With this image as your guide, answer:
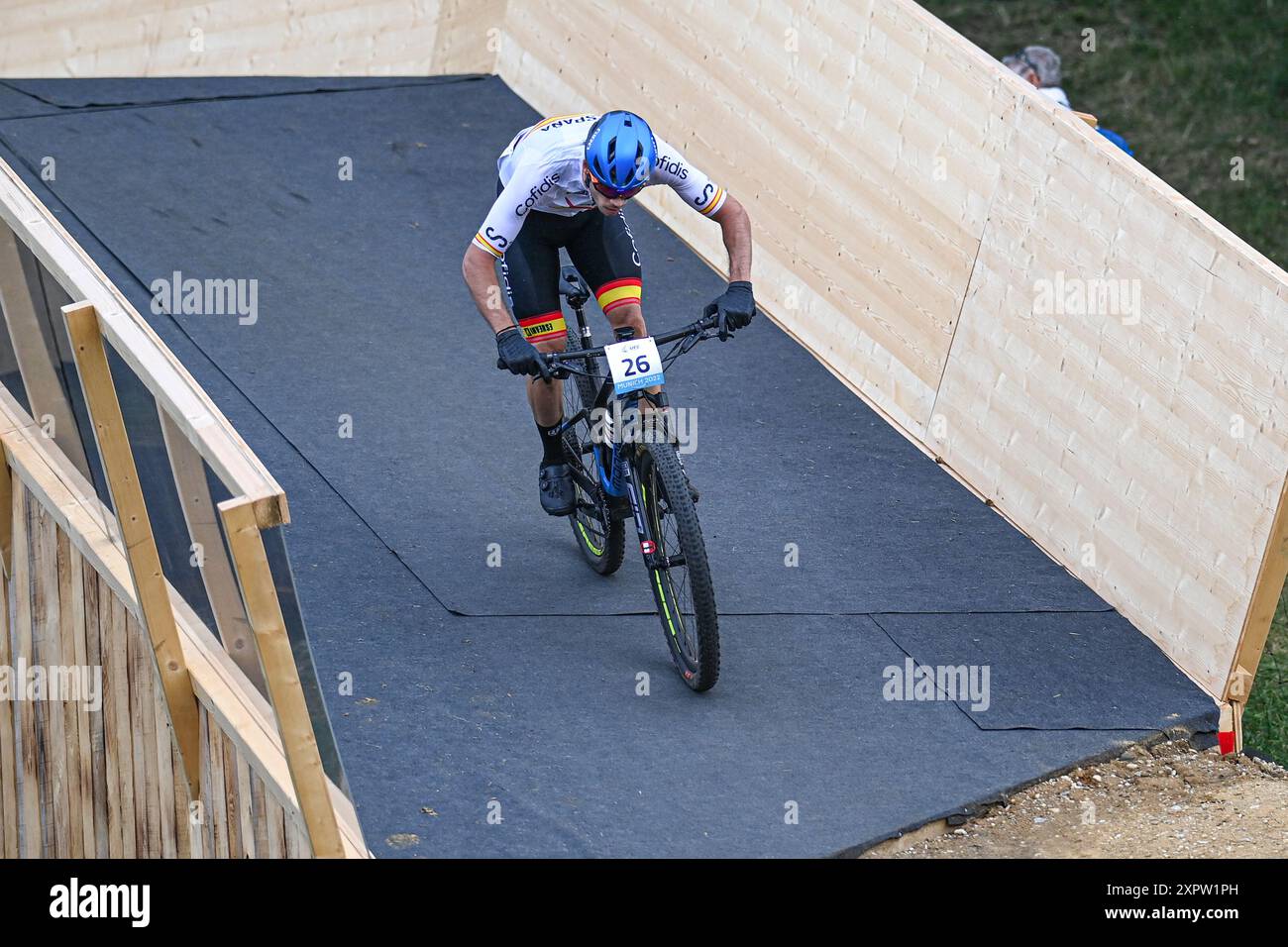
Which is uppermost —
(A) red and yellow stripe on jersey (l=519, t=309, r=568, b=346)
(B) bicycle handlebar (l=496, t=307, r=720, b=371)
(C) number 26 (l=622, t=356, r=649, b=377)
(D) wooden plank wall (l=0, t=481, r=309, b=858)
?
(A) red and yellow stripe on jersey (l=519, t=309, r=568, b=346)

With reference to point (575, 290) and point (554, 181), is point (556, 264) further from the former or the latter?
point (554, 181)

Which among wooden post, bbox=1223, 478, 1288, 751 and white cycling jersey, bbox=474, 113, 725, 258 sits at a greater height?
white cycling jersey, bbox=474, 113, 725, 258

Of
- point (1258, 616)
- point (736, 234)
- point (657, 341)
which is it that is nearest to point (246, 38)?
point (736, 234)

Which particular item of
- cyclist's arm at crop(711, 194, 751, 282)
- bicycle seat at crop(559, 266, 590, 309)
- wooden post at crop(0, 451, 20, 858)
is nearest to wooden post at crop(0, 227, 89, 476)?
wooden post at crop(0, 451, 20, 858)

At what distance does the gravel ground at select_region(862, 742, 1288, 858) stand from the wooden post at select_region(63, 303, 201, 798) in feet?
7.64

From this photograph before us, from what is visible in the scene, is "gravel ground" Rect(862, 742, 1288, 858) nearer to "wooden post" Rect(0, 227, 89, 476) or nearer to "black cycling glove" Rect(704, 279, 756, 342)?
"black cycling glove" Rect(704, 279, 756, 342)

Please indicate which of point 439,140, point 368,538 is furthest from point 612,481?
point 439,140

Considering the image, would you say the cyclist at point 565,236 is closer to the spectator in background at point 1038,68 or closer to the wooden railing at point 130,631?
the wooden railing at point 130,631

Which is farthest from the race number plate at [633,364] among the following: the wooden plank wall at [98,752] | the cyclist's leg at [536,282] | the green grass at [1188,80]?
the green grass at [1188,80]

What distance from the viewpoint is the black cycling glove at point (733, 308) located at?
19.0ft

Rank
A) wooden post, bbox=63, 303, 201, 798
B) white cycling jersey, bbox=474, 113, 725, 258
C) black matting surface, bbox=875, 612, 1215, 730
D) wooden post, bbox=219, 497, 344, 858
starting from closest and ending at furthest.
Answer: wooden post, bbox=219, 497, 344, 858 < wooden post, bbox=63, 303, 201, 798 < white cycling jersey, bbox=474, 113, 725, 258 < black matting surface, bbox=875, 612, 1215, 730

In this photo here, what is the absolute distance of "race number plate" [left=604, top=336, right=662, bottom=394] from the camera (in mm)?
5789
